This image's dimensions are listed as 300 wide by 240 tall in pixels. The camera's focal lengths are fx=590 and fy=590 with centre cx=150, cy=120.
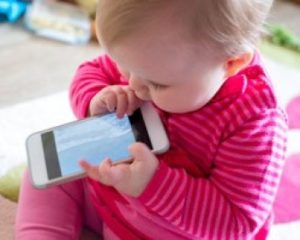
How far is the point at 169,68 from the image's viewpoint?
56cm

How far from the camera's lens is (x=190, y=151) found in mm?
676

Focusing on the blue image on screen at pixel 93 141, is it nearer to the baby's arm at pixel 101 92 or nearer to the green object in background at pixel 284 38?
the baby's arm at pixel 101 92

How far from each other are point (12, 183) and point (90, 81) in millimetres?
206

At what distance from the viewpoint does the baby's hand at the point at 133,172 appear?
0.61 metres

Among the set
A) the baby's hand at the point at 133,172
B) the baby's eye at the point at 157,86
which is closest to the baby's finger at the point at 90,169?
the baby's hand at the point at 133,172

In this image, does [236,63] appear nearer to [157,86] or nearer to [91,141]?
[157,86]

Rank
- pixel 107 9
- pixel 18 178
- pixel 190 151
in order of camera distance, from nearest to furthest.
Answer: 1. pixel 107 9
2. pixel 190 151
3. pixel 18 178

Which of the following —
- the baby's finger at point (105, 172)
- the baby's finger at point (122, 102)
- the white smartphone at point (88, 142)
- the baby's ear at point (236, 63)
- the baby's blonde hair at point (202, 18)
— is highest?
the baby's blonde hair at point (202, 18)

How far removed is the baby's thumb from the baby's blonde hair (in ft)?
0.38

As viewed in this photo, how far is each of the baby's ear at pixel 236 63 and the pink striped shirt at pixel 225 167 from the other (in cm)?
3

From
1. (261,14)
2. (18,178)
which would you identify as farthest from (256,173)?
(18,178)

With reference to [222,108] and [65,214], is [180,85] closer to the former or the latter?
[222,108]

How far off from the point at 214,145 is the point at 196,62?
0.12 meters

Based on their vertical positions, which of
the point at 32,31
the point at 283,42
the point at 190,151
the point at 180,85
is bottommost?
the point at 32,31
